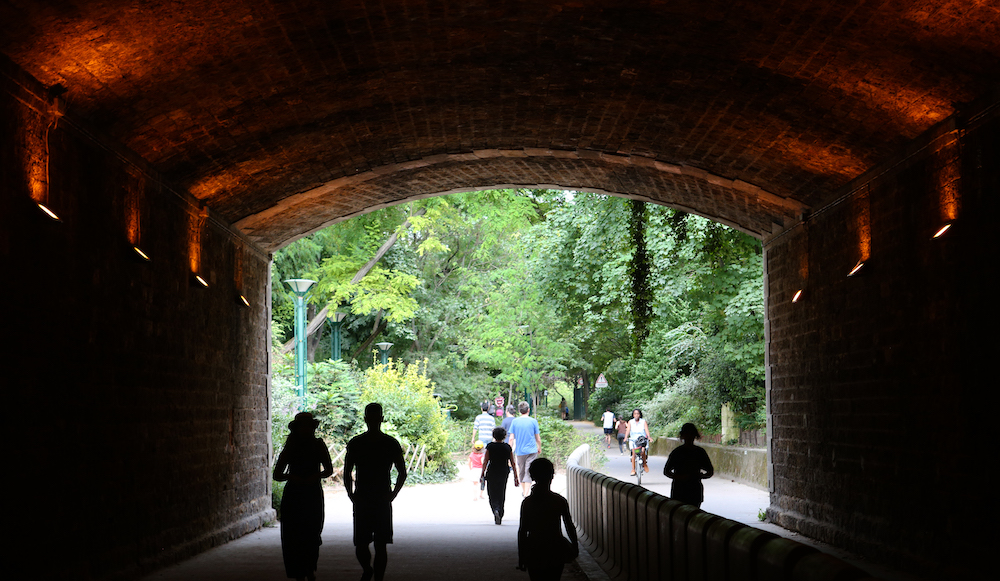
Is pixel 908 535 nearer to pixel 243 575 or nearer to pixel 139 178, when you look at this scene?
pixel 243 575

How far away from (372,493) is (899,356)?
16.1ft

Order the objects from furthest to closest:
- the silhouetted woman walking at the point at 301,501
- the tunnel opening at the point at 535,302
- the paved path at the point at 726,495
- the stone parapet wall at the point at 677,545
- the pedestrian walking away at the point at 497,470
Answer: the tunnel opening at the point at 535,302 < the paved path at the point at 726,495 < the pedestrian walking away at the point at 497,470 < the silhouetted woman walking at the point at 301,501 < the stone parapet wall at the point at 677,545

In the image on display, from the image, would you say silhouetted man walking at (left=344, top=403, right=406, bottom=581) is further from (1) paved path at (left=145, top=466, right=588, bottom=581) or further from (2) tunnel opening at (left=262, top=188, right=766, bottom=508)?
(2) tunnel opening at (left=262, top=188, right=766, bottom=508)

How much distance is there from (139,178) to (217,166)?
146 cm

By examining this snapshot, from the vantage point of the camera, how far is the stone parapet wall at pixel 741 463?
20250 millimetres

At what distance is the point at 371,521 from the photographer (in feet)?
26.2

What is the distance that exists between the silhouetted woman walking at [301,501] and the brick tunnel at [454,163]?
57.7 inches

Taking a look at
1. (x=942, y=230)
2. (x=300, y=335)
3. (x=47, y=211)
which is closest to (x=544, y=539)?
(x=47, y=211)

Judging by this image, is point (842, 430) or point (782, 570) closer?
point (782, 570)

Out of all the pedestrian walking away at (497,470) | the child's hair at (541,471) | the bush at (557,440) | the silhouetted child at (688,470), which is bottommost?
the bush at (557,440)

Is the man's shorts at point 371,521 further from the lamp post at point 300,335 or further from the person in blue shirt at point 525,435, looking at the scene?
the lamp post at point 300,335

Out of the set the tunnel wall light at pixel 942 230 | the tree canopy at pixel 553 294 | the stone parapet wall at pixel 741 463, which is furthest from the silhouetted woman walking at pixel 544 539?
the stone parapet wall at pixel 741 463

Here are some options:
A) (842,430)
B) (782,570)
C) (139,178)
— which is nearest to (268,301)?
(139,178)

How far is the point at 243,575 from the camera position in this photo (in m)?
9.23
